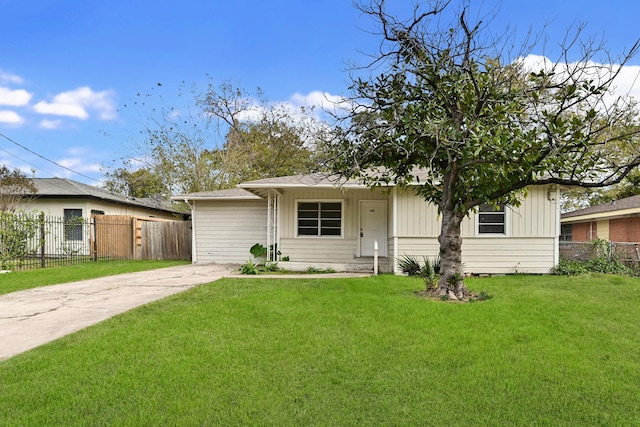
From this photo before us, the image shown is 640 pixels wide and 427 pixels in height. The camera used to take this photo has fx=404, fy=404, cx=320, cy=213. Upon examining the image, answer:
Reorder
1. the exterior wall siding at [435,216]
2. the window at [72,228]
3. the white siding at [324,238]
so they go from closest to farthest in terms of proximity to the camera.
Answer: the exterior wall siding at [435,216], the white siding at [324,238], the window at [72,228]

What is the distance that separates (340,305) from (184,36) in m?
11.9

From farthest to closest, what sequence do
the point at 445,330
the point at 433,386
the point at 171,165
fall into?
the point at 171,165
the point at 445,330
the point at 433,386

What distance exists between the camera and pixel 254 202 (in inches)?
553

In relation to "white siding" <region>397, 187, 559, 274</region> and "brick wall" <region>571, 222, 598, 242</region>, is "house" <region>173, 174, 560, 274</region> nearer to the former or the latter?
"white siding" <region>397, 187, 559, 274</region>

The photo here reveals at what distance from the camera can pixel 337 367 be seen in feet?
12.4

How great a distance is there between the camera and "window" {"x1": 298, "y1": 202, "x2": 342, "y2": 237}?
40.5 ft

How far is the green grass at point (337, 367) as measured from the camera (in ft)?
9.46

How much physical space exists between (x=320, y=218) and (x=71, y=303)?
7107 millimetres

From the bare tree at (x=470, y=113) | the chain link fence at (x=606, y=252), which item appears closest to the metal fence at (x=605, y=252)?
the chain link fence at (x=606, y=252)

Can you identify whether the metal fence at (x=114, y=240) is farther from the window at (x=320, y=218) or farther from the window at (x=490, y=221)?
the window at (x=490, y=221)

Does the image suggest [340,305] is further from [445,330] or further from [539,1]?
[539,1]

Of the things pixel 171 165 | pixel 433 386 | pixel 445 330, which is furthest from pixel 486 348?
pixel 171 165

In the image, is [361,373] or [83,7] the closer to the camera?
[361,373]

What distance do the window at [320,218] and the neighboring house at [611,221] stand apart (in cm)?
1084
